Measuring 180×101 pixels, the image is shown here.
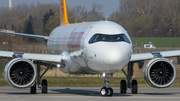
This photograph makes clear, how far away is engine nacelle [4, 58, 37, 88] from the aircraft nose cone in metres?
3.93

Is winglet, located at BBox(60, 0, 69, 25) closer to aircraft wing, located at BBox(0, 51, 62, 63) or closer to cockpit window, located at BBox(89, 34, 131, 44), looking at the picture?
aircraft wing, located at BBox(0, 51, 62, 63)

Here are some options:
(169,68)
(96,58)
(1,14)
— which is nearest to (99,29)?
(96,58)

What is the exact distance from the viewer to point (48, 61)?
62.0 feet

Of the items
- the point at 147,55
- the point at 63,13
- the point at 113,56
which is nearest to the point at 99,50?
the point at 113,56

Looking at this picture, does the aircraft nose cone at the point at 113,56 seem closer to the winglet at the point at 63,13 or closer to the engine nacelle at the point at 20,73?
the engine nacelle at the point at 20,73

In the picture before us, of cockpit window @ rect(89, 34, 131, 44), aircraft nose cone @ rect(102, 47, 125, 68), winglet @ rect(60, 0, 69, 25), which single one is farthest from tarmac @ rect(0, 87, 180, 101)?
winglet @ rect(60, 0, 69, 25)

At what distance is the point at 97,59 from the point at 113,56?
83 centimetres

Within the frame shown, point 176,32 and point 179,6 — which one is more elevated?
point 179,6

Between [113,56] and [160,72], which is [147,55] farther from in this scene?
[113,56]

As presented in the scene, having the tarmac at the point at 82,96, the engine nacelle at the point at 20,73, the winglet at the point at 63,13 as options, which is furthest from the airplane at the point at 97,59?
the winglet at the point at 63,13

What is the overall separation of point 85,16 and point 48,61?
246ft

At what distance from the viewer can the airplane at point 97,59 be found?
49.4 feet

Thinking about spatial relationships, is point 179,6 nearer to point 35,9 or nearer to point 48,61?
point 35,9

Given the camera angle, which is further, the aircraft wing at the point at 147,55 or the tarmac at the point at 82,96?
the aircraft wing at the point at 147,55
